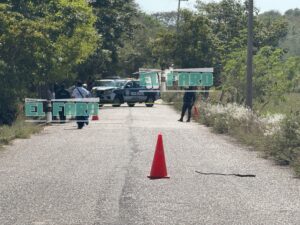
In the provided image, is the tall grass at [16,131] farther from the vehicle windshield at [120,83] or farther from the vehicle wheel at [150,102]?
the vehicle wheel at [150,102]

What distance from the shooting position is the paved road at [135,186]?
11336 millimetres

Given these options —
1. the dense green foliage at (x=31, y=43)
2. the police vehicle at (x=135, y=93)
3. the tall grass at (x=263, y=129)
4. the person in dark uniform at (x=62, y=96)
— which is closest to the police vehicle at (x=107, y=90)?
the police vehicle at (x=135, y=93)

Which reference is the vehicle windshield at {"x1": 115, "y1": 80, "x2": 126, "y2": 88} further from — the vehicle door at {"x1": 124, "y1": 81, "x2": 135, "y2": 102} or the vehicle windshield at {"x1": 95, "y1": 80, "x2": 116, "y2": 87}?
the vehicle door at {"x1": 124, "y1": 81, "x2": 135, "y2": 102}

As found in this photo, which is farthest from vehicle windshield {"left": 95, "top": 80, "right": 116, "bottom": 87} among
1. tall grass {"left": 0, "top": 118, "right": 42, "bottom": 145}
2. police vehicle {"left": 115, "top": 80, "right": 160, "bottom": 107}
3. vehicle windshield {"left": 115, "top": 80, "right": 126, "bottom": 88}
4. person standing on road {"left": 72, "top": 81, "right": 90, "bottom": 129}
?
tall grass {"left": 0, "top": 118, "right": 42, "bottom": 145}

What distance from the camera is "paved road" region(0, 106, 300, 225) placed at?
446 inches

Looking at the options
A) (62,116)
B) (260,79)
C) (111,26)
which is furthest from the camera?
(111,26)

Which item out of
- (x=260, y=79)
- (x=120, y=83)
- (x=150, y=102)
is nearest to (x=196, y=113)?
(x=260, y=79)

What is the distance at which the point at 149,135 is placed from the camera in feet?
87.7

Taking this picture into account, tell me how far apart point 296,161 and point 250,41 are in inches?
510

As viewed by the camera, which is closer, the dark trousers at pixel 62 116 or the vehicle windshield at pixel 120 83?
the dark trousers at pixel 62 116

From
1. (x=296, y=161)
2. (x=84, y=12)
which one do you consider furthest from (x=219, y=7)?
(x=296, y=161)

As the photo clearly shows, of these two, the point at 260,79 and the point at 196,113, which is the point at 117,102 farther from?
the point at 260,79

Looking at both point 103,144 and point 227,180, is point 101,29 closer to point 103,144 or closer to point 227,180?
point 103,144

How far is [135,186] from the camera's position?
14.1m
